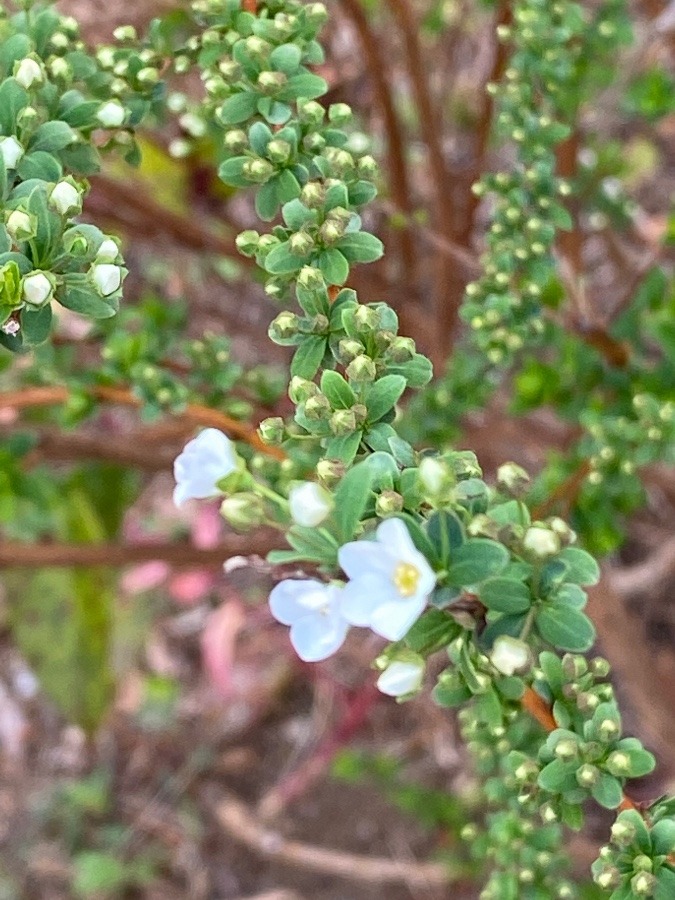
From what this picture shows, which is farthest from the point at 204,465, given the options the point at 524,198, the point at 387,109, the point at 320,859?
the point at 320,859

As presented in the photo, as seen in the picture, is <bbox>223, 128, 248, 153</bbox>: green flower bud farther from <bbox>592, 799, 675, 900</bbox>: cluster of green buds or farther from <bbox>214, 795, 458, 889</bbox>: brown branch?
<bbox>214, 795, 458, 889</bbox>: brown branch

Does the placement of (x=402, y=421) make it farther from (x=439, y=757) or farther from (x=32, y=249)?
(x=439, y=757)

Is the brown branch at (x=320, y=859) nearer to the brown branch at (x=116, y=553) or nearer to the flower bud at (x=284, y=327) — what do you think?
the brown branch at (x=116, y=553)

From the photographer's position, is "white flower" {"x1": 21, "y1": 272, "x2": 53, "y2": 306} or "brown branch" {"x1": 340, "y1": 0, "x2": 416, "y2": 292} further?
"brown branch" {"x1": 340, "y1": 0, "x2": 416, "y2": 292}

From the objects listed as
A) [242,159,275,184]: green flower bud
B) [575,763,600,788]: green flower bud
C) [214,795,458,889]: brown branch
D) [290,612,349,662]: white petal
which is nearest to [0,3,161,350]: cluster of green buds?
[242,159,275,184]: green flower bud

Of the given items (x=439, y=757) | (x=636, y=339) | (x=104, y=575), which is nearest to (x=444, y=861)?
(x=439, y=757)

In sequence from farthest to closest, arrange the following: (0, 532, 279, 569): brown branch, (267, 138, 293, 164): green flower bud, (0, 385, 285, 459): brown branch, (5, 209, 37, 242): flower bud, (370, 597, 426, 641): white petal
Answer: (0, 532, 279, 569): brown branch
(0, 385, 285, 459): brown branch
(267, 138, 293, 164): green flower bud
(5, 209, 37, 242): flower bud
(370, 597, 426, 641): white petal
